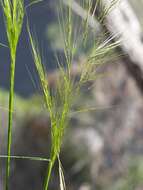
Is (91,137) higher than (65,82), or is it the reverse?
(65,82)

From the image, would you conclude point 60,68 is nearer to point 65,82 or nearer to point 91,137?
point 65,82

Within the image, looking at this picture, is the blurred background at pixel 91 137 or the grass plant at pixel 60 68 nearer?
the grass plant at pixel 60 68

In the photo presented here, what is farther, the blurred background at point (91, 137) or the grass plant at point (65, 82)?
the blurred background at point (91, 137)

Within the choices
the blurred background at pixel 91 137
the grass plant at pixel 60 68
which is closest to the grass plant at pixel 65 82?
the grass plant at pixel 60 68

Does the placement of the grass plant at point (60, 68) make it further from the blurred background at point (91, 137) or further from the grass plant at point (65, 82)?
the blurred background at point (91, 137)

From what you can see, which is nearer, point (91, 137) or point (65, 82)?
point (65, 82)

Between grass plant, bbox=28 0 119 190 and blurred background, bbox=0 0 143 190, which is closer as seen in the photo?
grass plant, bbox=28 0 119 190

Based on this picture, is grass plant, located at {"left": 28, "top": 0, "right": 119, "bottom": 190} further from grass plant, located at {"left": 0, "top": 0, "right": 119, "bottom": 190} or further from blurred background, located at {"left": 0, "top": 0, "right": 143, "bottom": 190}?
blurred background, located at {"left": 0, "top": 0, "right": 143, "bottom": 190}

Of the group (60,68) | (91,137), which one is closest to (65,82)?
(60,68)

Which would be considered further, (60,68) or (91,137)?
(91,137)

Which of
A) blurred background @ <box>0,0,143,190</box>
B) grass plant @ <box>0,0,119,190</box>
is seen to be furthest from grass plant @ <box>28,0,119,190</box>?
blurred background @ <box>0,0,143,190</box>

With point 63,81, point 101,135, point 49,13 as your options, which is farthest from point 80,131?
point 63,81

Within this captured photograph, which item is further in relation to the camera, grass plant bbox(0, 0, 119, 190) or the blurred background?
the blurred background
